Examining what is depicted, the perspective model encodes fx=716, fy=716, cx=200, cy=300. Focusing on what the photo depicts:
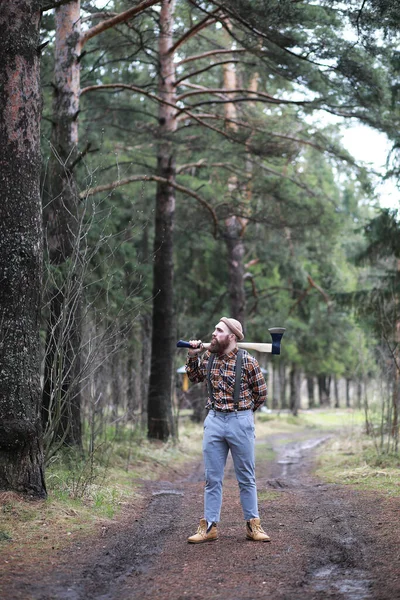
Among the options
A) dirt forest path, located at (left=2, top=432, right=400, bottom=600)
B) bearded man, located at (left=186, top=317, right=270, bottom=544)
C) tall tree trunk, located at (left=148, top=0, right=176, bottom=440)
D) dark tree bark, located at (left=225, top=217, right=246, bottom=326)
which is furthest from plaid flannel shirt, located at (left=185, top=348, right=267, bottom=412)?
dark tree bark, located at (left=225, top=217, right=246, bottom=326)

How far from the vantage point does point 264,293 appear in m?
29.9

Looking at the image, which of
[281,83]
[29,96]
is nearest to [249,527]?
[29,96]

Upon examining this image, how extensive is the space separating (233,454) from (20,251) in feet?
9.61

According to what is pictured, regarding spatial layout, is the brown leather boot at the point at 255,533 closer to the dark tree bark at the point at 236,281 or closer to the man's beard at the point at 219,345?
the man's beard at the point at 219,345

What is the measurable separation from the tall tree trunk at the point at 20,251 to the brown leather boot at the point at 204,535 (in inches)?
70.7

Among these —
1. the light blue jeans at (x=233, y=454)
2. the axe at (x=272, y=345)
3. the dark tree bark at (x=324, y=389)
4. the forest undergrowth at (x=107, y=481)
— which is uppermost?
the axe at (x=272, y=345)

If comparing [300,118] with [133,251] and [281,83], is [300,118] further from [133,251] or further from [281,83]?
[133,251]

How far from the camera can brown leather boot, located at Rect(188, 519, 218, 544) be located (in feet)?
20.2

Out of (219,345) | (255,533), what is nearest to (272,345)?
(219,345)

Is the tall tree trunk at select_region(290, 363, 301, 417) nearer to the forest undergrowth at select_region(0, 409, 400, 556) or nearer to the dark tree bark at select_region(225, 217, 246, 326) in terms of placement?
the dark tree bark at select_region(225, 217, 246, 326)

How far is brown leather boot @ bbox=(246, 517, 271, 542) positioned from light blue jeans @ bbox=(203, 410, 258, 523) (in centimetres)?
5

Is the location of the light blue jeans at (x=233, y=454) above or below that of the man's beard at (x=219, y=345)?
below

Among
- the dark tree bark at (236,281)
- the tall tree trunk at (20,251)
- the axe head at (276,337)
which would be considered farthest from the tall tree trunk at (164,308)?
the axe head at (276,337)

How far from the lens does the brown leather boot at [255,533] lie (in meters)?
6.16
